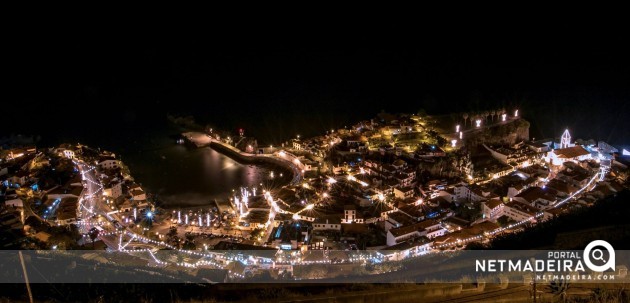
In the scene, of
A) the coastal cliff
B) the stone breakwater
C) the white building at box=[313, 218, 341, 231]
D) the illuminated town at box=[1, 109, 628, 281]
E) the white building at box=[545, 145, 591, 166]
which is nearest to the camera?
the illuminated town at box=[1, 109, 628, 281]

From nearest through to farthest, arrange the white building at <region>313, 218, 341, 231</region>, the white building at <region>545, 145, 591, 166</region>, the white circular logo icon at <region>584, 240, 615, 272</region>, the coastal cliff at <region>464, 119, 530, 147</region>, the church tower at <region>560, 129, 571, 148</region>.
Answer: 1. the white circular logo icon at <region>584, 240, 615, 272</region>
2. the white building at <region>313, 218, 341, 231</region>
3. the white building at <region>545, 145, 591, 166</region>
4. the church tower at <region>560, 129, 571, 148</region>
5. the coastal cliff at <region>464, 119, 530, 147</region>

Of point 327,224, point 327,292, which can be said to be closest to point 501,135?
point 327,224

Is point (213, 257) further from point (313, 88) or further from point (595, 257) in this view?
point (313, 88)

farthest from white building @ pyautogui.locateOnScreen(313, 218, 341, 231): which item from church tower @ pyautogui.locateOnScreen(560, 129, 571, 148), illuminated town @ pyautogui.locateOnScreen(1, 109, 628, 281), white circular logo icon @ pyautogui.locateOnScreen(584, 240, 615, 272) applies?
church tower @ pyautogui.locateOnScreen(560, 129, 571, 148)

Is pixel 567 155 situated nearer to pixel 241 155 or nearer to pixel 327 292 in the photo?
pixel 241 155

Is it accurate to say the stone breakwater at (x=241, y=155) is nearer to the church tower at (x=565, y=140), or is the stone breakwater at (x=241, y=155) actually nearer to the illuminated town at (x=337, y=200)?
the illuminated town at (x=337, y=200)

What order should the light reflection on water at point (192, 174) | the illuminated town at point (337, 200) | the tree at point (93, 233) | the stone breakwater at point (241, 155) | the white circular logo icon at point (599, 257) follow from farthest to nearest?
the stone breakwater at point (241, 155) → the light reflection on water at point (192, 174) → the tree at point (93, 233) → the illuminated town at point (337, 200) → the white circular logo icon at point (599, 257)

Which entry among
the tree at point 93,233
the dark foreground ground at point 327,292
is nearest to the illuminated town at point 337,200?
the tree at point 93,233

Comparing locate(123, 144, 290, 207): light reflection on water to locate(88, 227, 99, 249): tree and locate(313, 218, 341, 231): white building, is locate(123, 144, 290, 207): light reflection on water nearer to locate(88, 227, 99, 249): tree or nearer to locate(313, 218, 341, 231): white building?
locate(88, 227, 99, 249): tree

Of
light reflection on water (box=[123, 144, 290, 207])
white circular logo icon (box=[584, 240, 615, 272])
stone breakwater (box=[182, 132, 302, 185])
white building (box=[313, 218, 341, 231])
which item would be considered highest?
stone breakwater (box=[182, 132, 302, 185])

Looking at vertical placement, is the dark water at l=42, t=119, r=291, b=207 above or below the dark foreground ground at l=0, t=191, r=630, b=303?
above

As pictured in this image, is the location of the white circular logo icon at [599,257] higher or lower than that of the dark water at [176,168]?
lower
